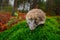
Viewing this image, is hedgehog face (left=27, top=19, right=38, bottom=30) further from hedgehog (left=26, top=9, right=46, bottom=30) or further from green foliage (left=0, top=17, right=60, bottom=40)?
green foliage (left=0, top=17, right=60, bottom=40)

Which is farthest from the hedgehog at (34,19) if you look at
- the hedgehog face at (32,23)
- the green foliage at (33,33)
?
the green foliage at (33,33)

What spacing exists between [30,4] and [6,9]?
3.12m

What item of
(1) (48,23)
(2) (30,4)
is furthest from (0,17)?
(1) (48,23)

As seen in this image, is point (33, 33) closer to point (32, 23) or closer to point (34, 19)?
point (32, 23)

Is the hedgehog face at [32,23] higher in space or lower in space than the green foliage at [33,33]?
higher

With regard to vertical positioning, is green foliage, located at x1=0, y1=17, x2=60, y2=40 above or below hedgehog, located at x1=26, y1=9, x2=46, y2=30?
below

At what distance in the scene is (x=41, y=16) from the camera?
7180 millimetres

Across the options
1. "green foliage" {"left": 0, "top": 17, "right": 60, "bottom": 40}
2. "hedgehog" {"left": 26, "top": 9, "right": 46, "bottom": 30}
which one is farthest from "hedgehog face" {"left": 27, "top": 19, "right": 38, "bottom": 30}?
"green foliage" {"left": 0, "top": 17, "right": 60, "bottom": 40}

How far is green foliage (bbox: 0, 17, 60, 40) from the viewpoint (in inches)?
276

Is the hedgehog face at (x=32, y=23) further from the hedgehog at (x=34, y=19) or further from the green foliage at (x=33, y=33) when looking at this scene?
the green foliage at (x=33, y=33)

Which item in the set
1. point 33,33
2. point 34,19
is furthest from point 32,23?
point 33,33

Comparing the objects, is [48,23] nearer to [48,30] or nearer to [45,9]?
[48,30]

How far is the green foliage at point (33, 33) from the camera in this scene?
7.00 m

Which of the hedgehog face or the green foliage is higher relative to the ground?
the hedgehog face
